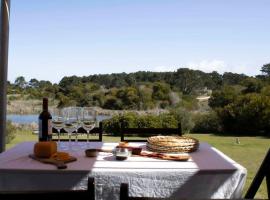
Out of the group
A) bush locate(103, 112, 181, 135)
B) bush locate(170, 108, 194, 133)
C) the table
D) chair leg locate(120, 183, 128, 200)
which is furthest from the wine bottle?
bush locate(170, 108, 194, 133)

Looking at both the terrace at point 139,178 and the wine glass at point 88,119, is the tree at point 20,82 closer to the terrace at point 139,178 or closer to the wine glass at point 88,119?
the wine glass at point 88,119

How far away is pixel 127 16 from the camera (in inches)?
440

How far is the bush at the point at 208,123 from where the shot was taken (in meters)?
12.6

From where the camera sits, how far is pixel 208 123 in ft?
41.9

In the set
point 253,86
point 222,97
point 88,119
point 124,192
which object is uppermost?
point 253,86

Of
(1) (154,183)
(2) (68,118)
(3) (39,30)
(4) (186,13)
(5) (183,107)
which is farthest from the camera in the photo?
(3) (39,30)

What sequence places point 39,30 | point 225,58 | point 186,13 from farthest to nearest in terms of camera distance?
point 225,58
point 39,30
point 186,13

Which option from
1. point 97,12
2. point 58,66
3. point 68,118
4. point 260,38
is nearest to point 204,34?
point 260,38

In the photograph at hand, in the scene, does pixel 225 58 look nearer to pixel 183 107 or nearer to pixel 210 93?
pixel 210 93

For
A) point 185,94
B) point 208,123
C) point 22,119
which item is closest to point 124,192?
point 22,119

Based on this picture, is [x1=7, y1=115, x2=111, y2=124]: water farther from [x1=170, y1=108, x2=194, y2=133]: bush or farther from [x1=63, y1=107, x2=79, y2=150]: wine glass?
[x1=63, y1=107, x2=79, y2=150]: wine glass

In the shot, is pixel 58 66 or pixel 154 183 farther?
pixel 58 66

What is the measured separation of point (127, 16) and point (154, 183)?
9799 millimetres

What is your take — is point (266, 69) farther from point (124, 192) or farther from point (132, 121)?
point (124, 192)
